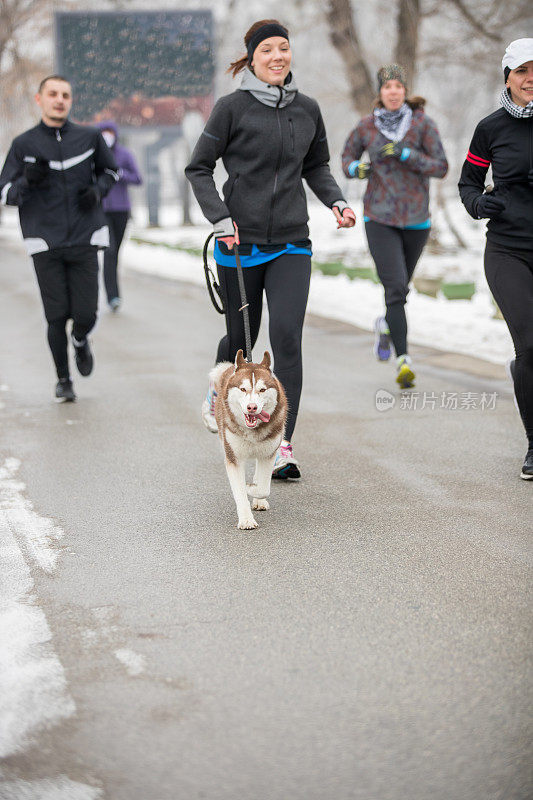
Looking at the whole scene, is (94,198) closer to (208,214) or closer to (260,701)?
(208,214)

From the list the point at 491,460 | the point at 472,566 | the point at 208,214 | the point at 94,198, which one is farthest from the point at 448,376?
the point at 472,566

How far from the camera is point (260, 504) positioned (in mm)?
5375

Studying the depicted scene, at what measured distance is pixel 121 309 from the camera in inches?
559

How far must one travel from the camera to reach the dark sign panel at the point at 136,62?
3106 cm

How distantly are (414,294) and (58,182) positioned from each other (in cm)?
715

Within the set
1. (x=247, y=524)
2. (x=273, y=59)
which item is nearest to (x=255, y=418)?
(x=247, y=524)

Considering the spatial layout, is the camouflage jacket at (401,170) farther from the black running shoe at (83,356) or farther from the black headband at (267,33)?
the black headband at (267,33)

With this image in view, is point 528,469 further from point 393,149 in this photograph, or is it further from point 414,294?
point 414,294

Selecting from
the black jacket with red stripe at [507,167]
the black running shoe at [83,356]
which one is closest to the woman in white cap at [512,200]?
the black jacket with red stripe at [507,167]

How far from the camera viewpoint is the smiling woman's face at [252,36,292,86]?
18.2 ft

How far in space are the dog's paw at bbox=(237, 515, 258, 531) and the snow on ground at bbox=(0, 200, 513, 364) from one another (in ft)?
16.8

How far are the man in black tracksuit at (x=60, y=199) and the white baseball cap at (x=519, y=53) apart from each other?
3359 mm

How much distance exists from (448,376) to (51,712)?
6341 mm

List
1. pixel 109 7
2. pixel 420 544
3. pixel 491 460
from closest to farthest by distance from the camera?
pixel 420 544
pixel 491 460
pixel 109 7
